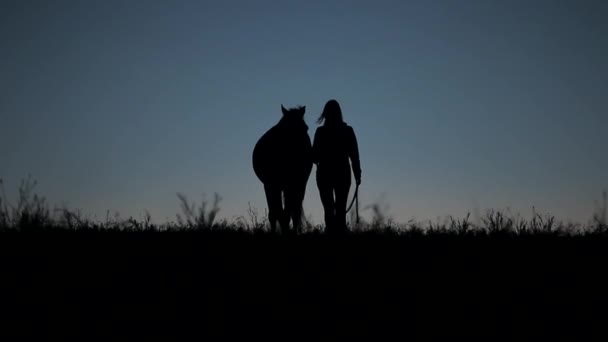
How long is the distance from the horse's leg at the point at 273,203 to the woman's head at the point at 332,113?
1.59 meters

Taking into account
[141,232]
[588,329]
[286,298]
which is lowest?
[588,329]

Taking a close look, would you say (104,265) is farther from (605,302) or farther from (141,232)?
(605,302)

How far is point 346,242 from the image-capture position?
770cm

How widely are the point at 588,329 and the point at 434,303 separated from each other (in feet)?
4.23

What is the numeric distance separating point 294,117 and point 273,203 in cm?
149

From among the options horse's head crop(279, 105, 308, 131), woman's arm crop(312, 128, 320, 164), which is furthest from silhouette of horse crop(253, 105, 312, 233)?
woman's arm crop(312, 128, 320, 164)

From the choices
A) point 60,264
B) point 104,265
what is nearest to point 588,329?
point 104,265

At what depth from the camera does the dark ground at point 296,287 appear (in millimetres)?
5129

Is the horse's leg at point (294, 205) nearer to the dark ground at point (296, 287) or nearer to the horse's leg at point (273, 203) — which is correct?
the horse's leg at point (273, 203)

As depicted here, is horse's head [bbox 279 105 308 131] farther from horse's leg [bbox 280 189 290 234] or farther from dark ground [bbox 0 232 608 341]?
dark ground [bbox 0 232 608 341]

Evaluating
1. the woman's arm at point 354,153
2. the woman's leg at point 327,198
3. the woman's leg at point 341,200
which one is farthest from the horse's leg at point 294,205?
the woman's arm at point 354,153

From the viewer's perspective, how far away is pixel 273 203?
10.4 metres

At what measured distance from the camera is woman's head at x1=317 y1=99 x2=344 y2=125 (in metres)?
9.62

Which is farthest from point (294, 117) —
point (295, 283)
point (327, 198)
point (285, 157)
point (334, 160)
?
point (295, 283)
